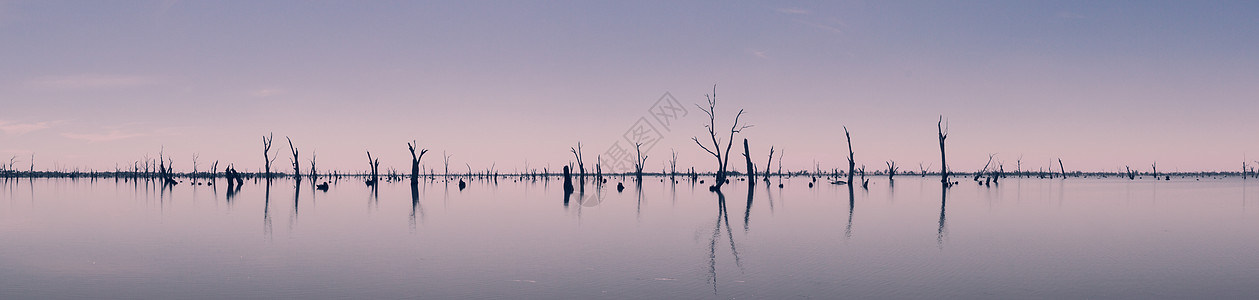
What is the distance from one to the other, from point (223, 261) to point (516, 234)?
5.59 metres

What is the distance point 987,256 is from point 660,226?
7407 mm

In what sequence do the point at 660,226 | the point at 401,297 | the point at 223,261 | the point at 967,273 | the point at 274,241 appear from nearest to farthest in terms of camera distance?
the point at 401,297, the point at 967,273, the point at 223,261, the point at 274,241, the point at 660,226

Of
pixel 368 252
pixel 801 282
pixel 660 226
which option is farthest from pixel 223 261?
pixel 660 226

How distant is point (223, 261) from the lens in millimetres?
10492

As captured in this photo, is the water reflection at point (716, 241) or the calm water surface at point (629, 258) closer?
the calm water surface at point (629, 258)

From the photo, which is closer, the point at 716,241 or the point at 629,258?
the point at 629,258

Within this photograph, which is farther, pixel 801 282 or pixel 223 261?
pixel 223 261

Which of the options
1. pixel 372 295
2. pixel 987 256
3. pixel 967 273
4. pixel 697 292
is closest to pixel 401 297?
pixel 372 295

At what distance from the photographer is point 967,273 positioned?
30.4ft

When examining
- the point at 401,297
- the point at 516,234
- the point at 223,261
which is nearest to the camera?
the point at 401,297

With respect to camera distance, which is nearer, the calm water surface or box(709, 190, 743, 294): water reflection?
the calm water surface

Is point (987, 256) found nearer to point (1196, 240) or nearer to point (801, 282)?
point (801, 282)

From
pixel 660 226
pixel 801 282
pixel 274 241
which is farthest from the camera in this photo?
pixel 660 226

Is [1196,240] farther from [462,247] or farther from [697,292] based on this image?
[462,247]
